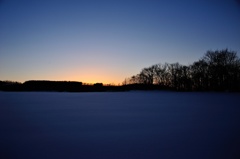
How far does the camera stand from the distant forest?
110ft

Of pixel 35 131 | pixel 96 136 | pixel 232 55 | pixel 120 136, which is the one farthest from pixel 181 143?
pixel 232 55

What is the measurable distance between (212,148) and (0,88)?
39203 mm

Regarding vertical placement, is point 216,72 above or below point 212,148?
above

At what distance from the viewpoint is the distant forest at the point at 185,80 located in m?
33.7

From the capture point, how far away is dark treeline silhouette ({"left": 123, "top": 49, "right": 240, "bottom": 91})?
33.5 metres

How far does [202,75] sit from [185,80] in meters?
5.25

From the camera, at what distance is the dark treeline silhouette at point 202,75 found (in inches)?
1318

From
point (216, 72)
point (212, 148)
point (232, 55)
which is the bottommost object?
point (212, 148)

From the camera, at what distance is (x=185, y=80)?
44.4m

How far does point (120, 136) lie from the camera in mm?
3600

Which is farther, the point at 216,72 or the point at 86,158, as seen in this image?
the point at 216,72

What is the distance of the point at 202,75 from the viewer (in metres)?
39.6

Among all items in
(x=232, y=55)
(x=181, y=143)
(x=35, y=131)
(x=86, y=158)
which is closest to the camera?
(x=86, y=158)

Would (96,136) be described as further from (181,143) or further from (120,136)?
(181,143)
